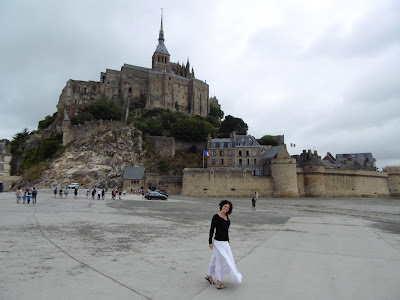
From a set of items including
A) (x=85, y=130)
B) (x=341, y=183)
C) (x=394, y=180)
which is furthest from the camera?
(x=394, y=180)

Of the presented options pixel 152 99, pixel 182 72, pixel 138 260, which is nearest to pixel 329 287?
pixel 138 260

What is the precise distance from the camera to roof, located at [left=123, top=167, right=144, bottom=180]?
4100cm

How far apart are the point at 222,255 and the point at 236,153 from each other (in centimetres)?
4356

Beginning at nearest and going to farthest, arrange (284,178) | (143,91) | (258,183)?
1. (284,178)
2. (258,183)
3. (143,91)

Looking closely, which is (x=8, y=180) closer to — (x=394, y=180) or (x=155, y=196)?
(x=155, y=196)

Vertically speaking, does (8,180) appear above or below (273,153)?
below

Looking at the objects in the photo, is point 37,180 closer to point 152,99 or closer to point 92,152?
point 92,152

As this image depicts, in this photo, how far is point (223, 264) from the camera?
4.81m

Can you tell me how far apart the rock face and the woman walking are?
3911 cm

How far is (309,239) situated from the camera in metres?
9.36

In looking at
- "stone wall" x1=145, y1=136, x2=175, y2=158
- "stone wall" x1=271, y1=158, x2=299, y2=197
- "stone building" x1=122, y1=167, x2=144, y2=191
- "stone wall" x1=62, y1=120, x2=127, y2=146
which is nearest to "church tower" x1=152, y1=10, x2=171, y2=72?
"stone wall" x1=145, y1=136, x2=175, y2=158

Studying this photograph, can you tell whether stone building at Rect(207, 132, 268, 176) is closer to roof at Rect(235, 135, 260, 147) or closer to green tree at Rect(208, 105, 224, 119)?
roof at Rect(235, 135, 260, 147)

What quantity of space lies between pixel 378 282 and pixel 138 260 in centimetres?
471

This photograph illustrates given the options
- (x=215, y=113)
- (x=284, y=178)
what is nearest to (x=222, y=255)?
(x=284, y=178)
